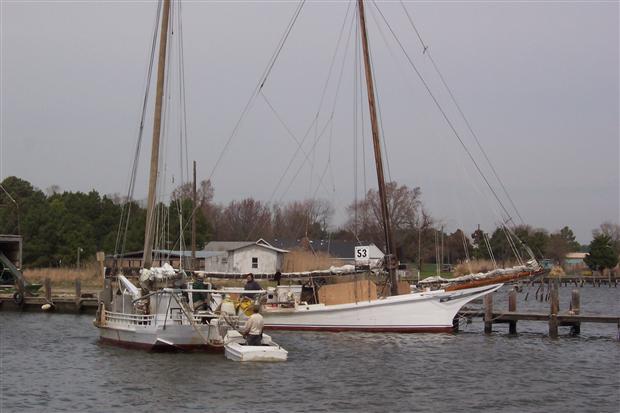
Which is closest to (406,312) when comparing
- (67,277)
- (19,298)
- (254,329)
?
(254,329)

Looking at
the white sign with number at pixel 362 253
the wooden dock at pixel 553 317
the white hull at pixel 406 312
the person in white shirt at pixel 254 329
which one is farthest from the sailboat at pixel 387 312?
the person in white shirt at pixel 254 329

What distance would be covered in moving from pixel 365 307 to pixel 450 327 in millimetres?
3851

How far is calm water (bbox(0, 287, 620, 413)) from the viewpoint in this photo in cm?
2341

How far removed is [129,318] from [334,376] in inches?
342

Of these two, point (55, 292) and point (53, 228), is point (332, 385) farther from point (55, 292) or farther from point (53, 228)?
point (53, 228)

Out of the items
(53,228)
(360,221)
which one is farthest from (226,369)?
(360,221)

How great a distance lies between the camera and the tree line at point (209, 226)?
87500 mm

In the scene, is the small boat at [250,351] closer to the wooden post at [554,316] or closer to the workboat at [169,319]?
the workboat at [169,319]

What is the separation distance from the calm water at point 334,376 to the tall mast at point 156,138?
14.3 ft

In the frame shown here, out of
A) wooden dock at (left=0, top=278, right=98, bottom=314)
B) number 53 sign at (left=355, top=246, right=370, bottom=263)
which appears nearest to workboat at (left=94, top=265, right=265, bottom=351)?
number 53 sign at (left=355, top=246, right=370, bottom=263)

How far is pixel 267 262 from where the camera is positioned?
98.0m

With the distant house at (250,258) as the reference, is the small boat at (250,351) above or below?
below

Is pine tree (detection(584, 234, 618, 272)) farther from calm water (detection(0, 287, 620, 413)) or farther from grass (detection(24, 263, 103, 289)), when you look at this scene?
calm water (detection(0, 287, 620, 413))

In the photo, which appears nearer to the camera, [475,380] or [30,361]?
[475,380]
